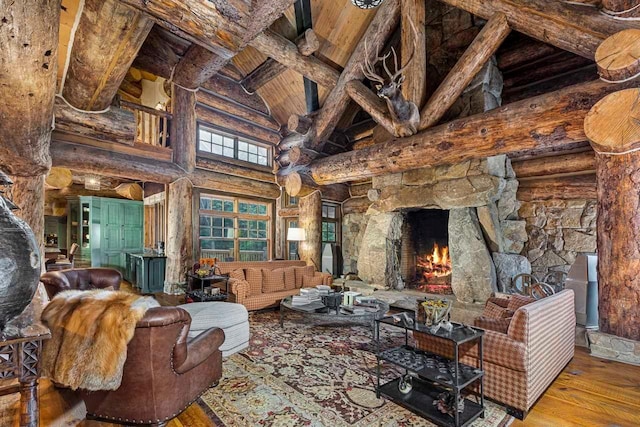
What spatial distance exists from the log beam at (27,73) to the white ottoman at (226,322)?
2154 mm

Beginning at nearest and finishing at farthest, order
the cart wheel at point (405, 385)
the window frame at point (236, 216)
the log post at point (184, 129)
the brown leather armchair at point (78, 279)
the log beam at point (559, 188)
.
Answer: the cart wheel at point (405, 385)
the brown leather armchair at point (78, 279)
the log beam at point (559, 188)
the log post at point (184, 129)
the window frame at point (236, 216)

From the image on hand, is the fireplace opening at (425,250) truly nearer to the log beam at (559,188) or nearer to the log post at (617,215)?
the log beam at (559,188)

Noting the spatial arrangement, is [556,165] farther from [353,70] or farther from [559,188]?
[353,70]

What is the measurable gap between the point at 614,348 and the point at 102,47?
5.75 metres

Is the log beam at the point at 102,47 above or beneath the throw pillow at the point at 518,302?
above

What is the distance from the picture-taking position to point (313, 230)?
6.56 metres

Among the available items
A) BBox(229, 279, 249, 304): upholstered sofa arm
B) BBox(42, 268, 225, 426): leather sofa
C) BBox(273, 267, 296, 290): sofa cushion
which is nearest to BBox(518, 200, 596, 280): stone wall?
BBox(273, 267, 296, 290): sofa cushion

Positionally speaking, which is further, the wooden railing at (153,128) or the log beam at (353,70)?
the wooden railing at (153,128)

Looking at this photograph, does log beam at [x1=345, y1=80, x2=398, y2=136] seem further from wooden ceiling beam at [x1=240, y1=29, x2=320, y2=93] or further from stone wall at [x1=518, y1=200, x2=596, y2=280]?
stone wall at [x1=518, y1=200, x2=596, y2=280]

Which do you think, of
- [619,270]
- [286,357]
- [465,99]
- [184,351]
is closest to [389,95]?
[465,99]

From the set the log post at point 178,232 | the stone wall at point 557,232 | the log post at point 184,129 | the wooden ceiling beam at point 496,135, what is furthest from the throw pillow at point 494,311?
the log post at point 184,129

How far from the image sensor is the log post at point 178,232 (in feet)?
19.2

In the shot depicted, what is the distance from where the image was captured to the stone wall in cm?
456

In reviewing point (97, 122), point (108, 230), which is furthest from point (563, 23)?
point (108, 230)
